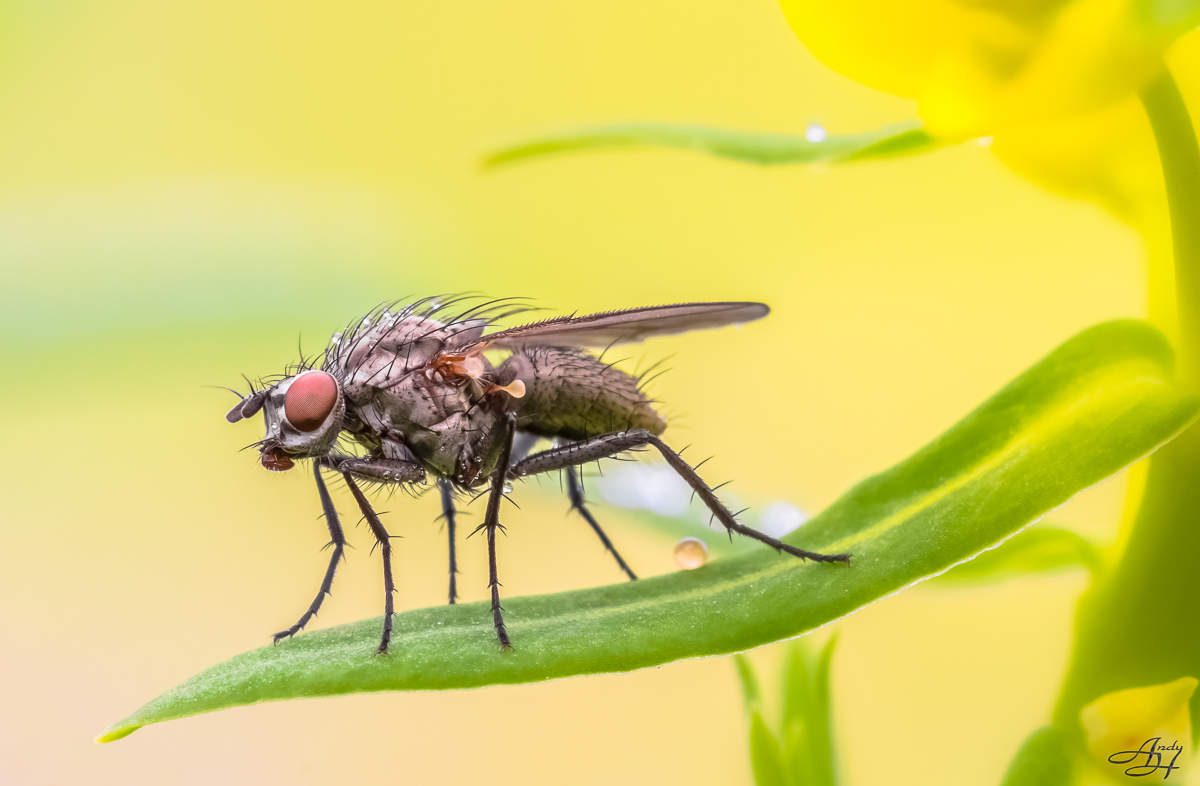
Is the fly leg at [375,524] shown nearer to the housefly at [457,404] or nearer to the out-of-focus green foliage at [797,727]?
the housefly at [457,404]

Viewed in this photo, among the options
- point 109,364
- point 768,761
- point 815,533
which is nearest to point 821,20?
point 815,533

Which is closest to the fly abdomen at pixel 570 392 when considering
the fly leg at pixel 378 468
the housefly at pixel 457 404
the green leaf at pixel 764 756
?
the housefly at pixel 457 404

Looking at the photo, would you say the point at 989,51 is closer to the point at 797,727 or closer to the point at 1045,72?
the point at 1045,72

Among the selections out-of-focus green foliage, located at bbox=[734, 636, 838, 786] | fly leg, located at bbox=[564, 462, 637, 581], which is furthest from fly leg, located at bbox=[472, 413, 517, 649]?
out-of-focus green foliage, located at bbox=[734, 636, 838, 786]

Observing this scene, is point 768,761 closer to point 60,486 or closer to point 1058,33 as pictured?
point 1058,33

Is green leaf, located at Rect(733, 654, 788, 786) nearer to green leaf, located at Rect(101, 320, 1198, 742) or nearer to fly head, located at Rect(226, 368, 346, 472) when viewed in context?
green leaf, located at Rect(101, 320, 1198, 742)

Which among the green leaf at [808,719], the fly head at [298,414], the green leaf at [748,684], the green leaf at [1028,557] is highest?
the fly head at [298,414]

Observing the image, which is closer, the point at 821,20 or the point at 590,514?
the point at 821,20
